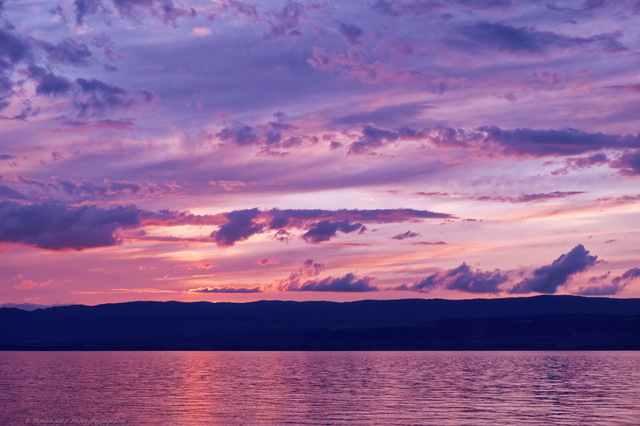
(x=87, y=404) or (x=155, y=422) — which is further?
(x=87, y=404)

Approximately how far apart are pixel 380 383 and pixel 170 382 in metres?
40.2

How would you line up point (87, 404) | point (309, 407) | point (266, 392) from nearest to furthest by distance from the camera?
point (309, 407) → point (87, 404) → point (266, 392)

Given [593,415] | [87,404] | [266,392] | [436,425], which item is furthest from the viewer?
[266,392]

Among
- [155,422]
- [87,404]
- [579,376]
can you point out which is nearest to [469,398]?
[155,422]

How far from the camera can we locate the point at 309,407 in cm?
9250

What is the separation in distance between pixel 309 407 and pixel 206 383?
50475mm

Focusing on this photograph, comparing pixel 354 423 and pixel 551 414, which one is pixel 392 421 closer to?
pixel 354 423

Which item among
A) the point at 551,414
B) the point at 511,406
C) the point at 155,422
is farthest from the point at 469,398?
the point at 155,422

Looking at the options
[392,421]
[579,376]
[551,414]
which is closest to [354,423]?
[392,421]

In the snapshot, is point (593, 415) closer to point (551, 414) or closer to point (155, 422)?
point (551, 414)

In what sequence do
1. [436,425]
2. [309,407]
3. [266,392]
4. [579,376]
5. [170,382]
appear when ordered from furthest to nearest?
[579,376] < [170,382] < [266,392] < [309,407] < [436,425]

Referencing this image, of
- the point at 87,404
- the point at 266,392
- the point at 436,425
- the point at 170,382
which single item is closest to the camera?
the point at 436,425

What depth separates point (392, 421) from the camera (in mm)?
78438

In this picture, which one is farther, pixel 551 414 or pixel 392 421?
pixel 551 414
